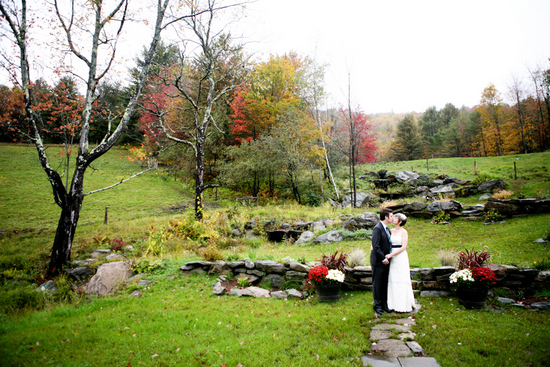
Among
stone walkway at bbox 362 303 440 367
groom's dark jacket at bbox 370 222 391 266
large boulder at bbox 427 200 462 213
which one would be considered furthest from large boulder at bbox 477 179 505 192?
stone walkway at bbox 362 303 440 367

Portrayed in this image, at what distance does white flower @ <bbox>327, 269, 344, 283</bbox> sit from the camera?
536 centimetres

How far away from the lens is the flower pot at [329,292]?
5500mm

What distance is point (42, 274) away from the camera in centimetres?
761

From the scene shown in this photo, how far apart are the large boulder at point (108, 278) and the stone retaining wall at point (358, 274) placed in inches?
62.2

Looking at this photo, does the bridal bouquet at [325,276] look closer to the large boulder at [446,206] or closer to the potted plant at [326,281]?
the potted plant at [326,281]

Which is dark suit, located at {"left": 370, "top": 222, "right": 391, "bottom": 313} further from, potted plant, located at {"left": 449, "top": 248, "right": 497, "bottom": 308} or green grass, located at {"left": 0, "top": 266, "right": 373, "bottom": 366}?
potted plant, located at {"left": 449, "top": 248, "right": 497, "bottom": 308}

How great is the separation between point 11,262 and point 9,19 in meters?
7.50

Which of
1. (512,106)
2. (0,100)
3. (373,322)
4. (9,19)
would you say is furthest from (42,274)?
(512,106)

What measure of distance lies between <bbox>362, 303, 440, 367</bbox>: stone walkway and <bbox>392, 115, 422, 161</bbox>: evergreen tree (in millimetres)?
41861

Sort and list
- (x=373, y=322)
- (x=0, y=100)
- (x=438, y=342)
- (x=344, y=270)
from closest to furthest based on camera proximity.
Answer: (x=438, y=342)
(x=373, y=322)
(x=344, y=270)
(x=0, y=100)

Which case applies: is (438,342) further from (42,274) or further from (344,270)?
(42,274)

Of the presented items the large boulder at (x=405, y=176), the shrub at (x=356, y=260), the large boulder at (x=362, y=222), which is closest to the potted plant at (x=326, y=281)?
the shrub at (x=356, y=260)

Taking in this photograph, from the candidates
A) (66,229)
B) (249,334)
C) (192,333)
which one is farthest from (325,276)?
(66,229)

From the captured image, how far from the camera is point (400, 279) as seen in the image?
15.6 feet
